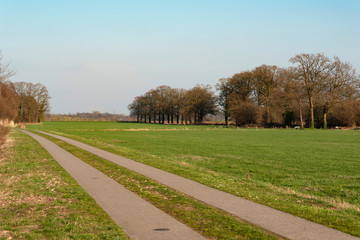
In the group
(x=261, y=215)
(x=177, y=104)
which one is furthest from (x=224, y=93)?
(x=261, y=215)

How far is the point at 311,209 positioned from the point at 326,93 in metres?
68.4

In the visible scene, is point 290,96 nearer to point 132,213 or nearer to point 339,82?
point 339,82

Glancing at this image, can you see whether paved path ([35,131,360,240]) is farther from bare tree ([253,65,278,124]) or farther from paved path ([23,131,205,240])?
bare tree ([253,65,278,124])

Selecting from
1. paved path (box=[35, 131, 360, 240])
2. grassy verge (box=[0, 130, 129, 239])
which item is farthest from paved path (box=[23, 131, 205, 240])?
paved path (box=[35, 131, 360, 240])

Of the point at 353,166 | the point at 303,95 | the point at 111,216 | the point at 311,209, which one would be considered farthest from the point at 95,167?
the point at 303,95

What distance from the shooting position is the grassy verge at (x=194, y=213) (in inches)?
226

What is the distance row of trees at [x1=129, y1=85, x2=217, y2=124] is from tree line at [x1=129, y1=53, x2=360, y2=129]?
Answer: 0.35 meters

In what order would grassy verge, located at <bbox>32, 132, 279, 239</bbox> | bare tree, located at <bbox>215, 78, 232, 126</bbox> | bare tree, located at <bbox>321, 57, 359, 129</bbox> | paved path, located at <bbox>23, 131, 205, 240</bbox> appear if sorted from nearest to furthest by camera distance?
paved path, located at <bbox>23, 131, 205, 240</bbox>
grassy verge, located at <bbox>32, 132, 279, 239</bbox>
bare tree, located at <bbox>321, 57, 359, 129</bbox>
bare tree, located at <bbox>215, 78, 232, 126</bbox>

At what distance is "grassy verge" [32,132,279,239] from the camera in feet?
18.8

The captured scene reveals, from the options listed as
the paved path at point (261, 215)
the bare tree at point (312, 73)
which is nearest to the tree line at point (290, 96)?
the bare tree at point (312, 73)

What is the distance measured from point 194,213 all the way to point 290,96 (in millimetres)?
69502

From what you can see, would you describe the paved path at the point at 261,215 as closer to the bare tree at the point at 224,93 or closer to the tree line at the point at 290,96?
the tree line at the point at 290,96

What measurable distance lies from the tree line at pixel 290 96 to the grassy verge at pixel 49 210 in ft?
217

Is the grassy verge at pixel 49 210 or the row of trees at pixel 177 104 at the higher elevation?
the row of trees at pixel 177 104
